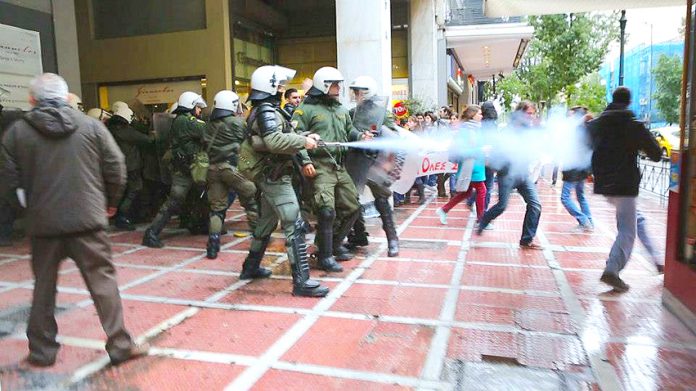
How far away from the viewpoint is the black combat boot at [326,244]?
18.4 ft

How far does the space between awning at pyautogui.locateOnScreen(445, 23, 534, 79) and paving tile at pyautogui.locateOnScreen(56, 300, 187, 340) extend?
1757cm

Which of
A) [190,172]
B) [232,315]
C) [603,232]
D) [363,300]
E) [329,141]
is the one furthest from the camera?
[603,232]

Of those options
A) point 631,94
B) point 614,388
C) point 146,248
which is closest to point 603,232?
point 631,94

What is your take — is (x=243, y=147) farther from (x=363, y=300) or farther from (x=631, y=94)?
(x=631, y=94)

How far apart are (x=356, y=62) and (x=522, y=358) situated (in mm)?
6984

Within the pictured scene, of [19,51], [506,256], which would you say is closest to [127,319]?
[506,256]

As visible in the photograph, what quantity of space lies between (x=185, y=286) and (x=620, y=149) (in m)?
4.20

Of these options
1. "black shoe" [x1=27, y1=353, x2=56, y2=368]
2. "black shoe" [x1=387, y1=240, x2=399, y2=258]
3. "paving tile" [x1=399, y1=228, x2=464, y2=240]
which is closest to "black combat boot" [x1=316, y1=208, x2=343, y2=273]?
"black shoe" [x1=387, y1=240, x2=399, y2=258]

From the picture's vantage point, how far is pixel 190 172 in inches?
276

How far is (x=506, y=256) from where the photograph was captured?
6379 mm

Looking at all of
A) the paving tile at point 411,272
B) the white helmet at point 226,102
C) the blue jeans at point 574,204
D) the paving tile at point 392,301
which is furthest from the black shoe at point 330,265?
the blue jeans at point 574,204

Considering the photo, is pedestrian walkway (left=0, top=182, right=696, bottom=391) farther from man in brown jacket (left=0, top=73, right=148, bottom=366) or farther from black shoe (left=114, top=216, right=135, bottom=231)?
black shoe (left=114, top=216, right=135, bottom=231)

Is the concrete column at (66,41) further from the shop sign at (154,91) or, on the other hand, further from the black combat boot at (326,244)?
the black combat boot at (326,244)

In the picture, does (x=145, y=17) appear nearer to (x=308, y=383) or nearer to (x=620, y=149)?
(x=620, y=149)
